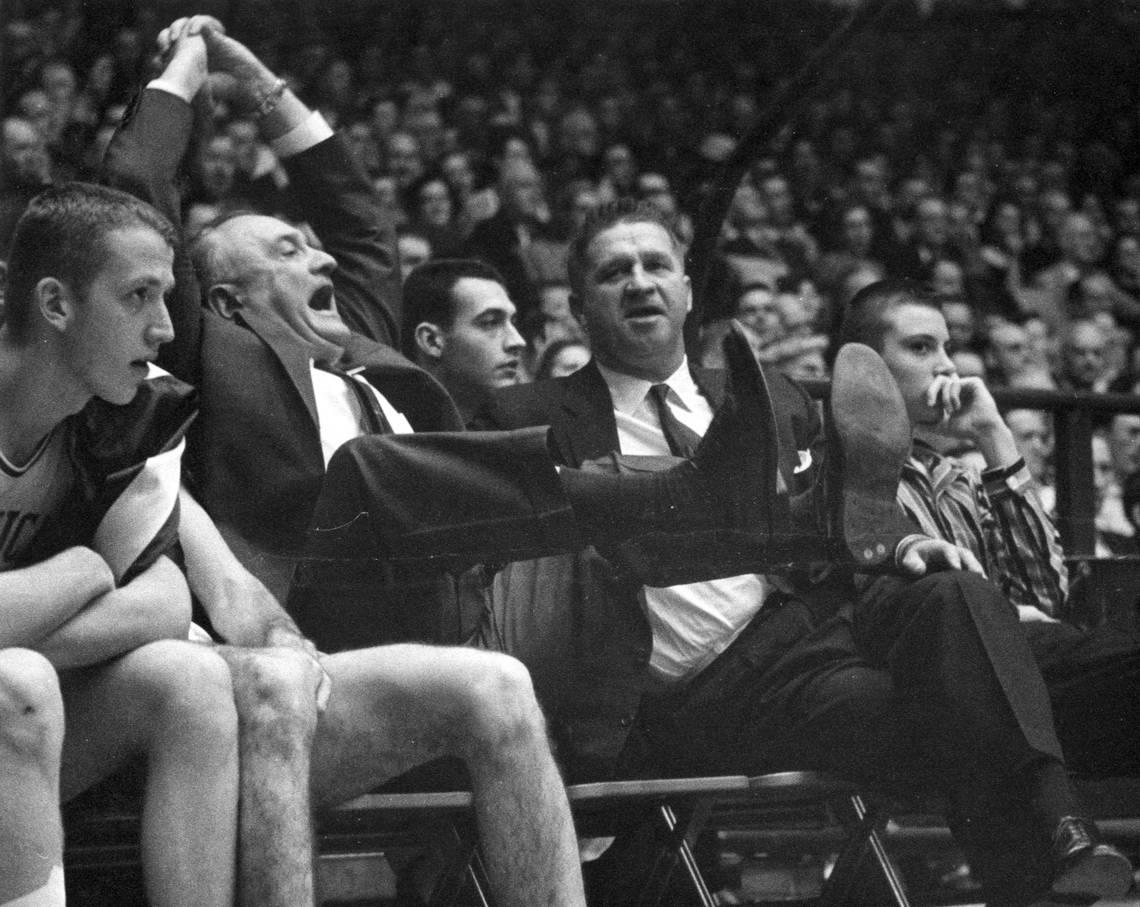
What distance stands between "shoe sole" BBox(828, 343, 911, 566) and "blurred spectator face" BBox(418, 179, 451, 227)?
2371 millimetres

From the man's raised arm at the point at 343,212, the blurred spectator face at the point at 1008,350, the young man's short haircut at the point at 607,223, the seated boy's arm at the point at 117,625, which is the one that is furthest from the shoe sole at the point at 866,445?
the blurred spectator face at the point at 1008,350

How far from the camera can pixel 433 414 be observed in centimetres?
231

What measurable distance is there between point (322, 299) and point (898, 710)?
88cm

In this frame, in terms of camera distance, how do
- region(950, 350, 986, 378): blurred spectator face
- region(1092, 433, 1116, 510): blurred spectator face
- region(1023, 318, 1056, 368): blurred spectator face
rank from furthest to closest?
region(1023, 318, 1056, 368): blurred spectator face < region(950, 350, 986, 378): blurred spectator face < region(1092, 433, 1116, 510): blurred spectator face

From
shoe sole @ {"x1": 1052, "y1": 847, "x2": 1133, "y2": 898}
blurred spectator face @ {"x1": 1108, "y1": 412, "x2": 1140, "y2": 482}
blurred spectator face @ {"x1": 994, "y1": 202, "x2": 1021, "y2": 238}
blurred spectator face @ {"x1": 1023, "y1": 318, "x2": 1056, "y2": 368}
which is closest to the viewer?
shoe sole @ {"x1": 1052, "y1": 847, "x2": 1133, "y2": 898}

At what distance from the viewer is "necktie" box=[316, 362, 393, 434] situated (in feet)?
7.36

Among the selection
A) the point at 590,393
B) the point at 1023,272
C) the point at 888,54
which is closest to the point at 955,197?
the point at 1023,272

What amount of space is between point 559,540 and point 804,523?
0.31 meters

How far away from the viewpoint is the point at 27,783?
1.49 m

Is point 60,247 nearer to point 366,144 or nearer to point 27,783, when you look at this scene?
point 27,783

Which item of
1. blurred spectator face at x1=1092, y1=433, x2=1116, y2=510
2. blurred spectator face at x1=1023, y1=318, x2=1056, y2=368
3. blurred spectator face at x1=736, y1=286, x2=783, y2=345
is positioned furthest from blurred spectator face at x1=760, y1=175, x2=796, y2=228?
blurred spectator face at x1=1092, y1=433, x2=1116, y2=510

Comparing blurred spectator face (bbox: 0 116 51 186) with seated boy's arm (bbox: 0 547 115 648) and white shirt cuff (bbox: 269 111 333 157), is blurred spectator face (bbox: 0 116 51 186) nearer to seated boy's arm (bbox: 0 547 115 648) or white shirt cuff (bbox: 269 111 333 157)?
white shirt cuff (bbox: 269 111 333 157)

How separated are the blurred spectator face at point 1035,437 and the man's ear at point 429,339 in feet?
3.89

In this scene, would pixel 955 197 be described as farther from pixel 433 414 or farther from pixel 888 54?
pixel 433 414
